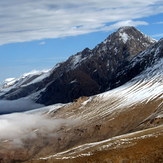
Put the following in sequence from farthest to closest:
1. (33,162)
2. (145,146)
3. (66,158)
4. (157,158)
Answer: (33,162) < (66,158) < (145,146) < (157,158)

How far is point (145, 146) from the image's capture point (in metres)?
100

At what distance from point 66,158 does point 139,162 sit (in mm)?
26335

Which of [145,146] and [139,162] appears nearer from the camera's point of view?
[139,162]

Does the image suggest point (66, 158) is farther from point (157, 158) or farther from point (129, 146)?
point (157, 158)

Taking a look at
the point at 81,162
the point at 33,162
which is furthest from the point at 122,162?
the point at 33,162

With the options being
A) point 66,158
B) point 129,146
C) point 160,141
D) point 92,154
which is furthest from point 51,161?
point 160,141

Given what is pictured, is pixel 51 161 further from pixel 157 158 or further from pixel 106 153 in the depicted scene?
pixel 157 158

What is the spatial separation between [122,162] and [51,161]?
28308mm

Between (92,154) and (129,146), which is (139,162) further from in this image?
(92,154)

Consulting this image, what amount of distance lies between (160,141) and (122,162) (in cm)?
1356

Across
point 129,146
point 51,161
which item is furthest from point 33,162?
point 129,146

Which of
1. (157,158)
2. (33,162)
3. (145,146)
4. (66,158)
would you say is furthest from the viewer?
(33,162)

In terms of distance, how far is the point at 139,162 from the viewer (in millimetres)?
93750

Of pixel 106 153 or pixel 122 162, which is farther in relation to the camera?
pixel 106 153
